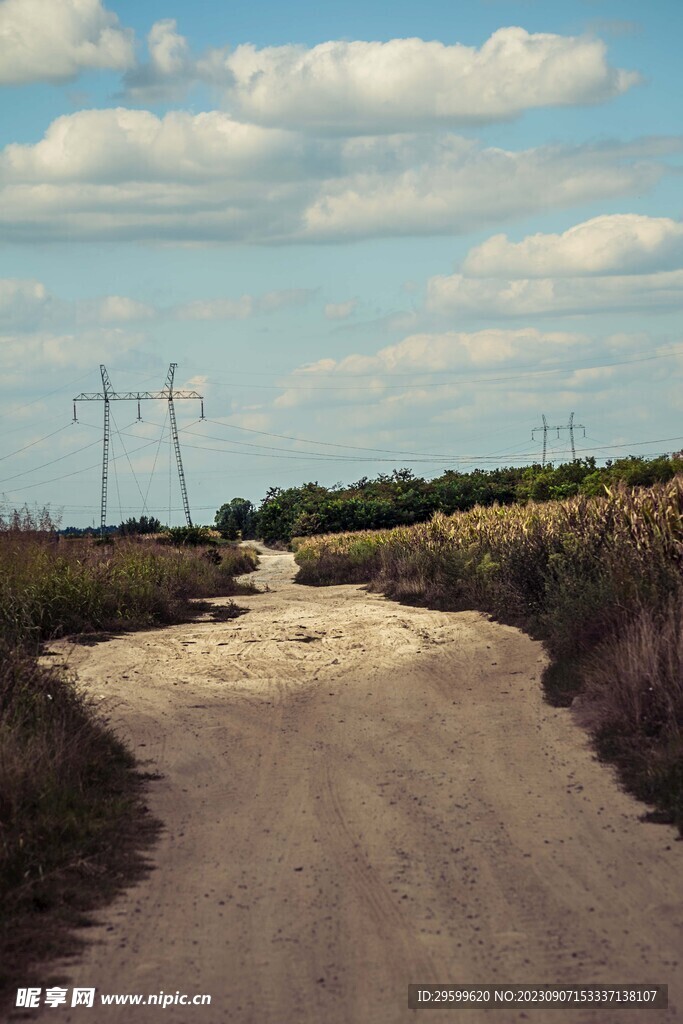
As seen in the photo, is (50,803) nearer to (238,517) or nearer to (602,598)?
(602,598)

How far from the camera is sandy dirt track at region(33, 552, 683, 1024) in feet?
18.0

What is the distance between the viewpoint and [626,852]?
23.8 ft

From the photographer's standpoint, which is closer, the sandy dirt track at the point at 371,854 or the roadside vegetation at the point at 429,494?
the sandy dirt track at the point at 371,854

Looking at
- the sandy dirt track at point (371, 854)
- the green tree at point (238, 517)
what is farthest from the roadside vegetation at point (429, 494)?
the sandy dirt track at point (371, 854)

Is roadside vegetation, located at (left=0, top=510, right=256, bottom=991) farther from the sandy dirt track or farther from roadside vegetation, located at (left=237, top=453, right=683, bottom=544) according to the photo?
roadside vegetation, located at (left=237, top=453, right=683, bottom=544)

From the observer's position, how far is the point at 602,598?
1272cm

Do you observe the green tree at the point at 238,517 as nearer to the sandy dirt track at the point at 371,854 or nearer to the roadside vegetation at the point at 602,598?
the roadside vegetation at the point at 602,598

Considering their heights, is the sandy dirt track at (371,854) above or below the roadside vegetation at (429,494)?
below

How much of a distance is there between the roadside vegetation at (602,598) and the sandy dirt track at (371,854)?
42 centimetres

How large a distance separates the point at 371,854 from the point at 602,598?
20.6ft

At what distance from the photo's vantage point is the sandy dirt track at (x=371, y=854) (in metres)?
5.49

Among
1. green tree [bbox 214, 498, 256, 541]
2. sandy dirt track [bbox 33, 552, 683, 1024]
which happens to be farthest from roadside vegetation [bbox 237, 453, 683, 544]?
sandy dirt track [bbox 33, 552, 683, 1024]

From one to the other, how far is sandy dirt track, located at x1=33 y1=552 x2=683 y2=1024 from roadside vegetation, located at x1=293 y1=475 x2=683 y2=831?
0.42 m

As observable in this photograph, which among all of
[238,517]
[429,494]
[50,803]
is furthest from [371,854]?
[238,517]
